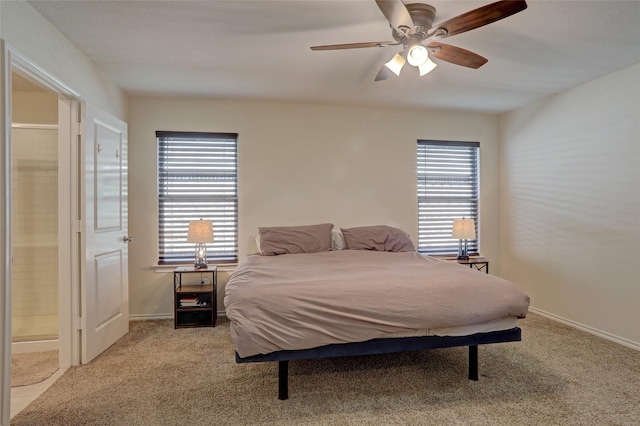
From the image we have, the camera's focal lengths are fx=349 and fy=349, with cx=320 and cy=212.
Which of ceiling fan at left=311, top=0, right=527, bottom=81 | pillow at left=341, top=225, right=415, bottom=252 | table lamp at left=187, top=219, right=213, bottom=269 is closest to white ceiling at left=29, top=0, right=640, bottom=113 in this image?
ceiling fan at left=311, top=0, right=527, bottom=81

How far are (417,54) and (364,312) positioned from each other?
1.60m

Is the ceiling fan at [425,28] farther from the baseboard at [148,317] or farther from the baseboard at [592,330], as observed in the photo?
the baseboard at [148,317]

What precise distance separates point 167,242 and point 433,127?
3.55 m

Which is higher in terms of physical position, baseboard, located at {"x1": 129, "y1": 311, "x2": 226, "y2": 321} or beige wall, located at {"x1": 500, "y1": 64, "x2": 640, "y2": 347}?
beige wall, located at {"x1": 500, "y1": 64, "x2": 640, "y2": 347}

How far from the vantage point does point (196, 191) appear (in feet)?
13.1

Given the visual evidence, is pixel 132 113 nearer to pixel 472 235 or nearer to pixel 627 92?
pixel 472 235

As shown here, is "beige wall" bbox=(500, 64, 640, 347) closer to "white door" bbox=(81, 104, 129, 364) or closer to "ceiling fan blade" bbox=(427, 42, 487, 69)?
"ceiling fan blade" bbox=(427, 42, 487, 69)

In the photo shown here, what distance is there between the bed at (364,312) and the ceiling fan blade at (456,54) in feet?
4.75

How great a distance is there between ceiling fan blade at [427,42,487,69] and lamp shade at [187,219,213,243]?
2.64 metres

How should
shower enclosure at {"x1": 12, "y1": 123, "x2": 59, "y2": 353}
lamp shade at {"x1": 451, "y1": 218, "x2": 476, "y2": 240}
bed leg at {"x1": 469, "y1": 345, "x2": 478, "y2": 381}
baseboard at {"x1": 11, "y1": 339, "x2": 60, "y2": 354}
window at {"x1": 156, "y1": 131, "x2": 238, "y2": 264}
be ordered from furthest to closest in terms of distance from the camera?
lamp shade at {"x1": 451, "y1": 218, "x2": 476, "y2": 240}
window at {"x1": 156, "y1": 131, "x2": 238, "y2": 264}
shower enclosure at {"x1": 12, "y1": 123, "x2": 59, "y2": 353}
baseboard at {"x1": 11, "y1": 339, "x2": 60, "y2": 354}
bed leg at {"x1": 469, "y1": 345, "x2": 478, "y2": 381}

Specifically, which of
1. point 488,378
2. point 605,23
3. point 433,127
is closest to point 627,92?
point 605,23

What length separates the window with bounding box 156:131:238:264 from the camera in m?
3.96

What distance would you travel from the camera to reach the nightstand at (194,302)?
3578 mm

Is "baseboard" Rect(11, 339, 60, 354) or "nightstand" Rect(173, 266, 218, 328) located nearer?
"baseboard" Rect(11, 339, 60, 354)
